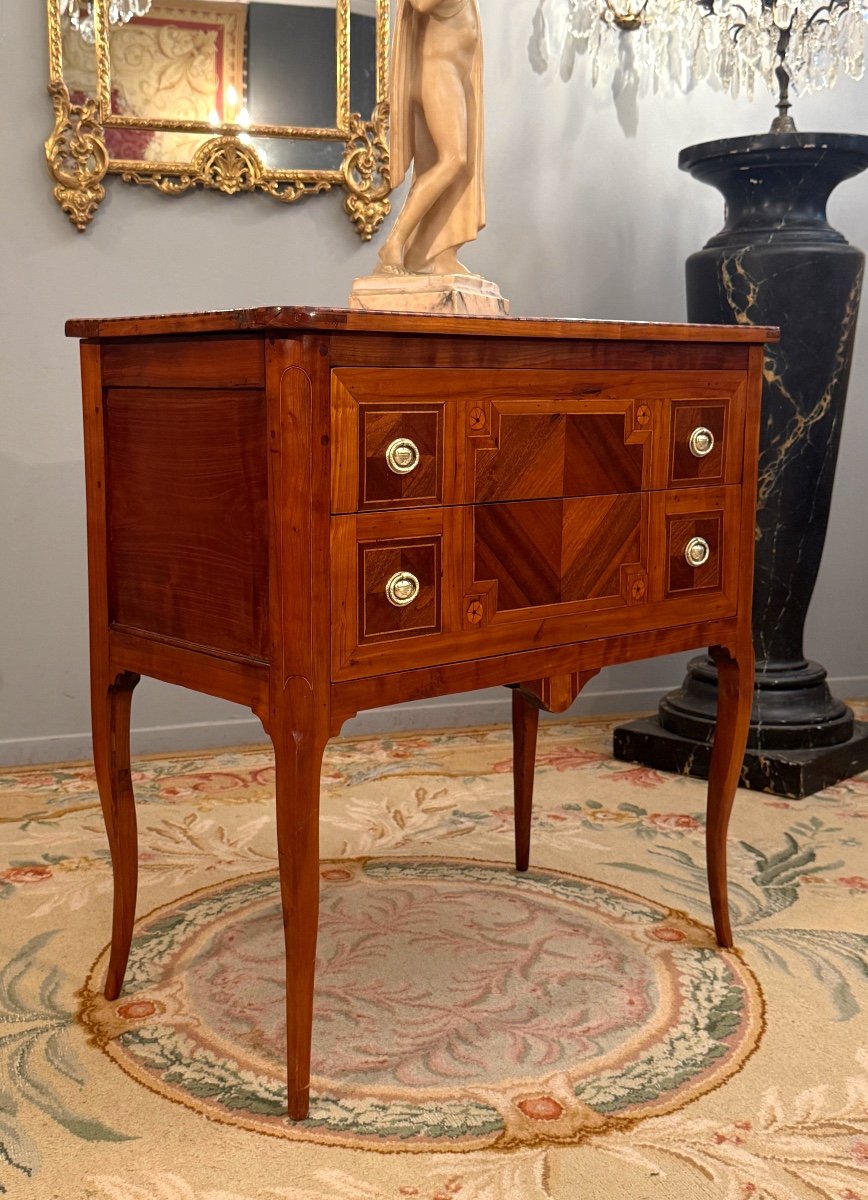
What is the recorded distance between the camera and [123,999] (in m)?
2.16

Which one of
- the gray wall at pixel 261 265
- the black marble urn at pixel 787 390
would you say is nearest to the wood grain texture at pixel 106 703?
the gray wall at pixel 261 265

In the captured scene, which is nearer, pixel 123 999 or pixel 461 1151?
pixel 461 1151

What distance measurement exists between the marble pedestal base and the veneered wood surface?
4.82ft

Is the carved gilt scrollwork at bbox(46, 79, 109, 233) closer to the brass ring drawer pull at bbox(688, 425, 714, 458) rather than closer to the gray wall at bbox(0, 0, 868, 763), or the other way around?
the gray wall at bbox(0, 0, 868, 763)

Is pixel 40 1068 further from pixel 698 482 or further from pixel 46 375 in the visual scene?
pixel 46 375

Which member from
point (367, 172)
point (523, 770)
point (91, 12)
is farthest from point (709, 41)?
point (523, 770)

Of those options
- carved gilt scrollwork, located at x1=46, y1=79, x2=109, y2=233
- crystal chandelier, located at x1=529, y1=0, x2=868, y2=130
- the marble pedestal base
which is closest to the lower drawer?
the marble pedestal base

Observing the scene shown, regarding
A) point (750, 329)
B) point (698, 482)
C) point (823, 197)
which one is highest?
point (823, 197)

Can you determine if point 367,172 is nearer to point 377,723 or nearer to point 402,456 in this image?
point 377,723

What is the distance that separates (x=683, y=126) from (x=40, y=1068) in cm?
325

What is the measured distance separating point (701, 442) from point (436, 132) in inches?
26.6

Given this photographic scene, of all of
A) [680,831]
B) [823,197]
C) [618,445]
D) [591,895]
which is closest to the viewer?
[618,445]

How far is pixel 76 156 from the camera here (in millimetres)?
3355

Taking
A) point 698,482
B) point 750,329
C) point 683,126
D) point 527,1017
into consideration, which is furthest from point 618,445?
point 683,126
